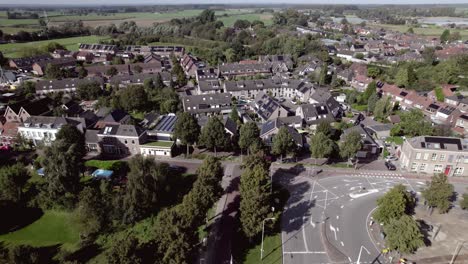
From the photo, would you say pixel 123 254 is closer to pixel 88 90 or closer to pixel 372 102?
pixel 372 102

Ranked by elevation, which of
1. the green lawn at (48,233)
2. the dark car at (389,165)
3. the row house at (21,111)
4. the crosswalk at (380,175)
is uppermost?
the row house at (21,111)

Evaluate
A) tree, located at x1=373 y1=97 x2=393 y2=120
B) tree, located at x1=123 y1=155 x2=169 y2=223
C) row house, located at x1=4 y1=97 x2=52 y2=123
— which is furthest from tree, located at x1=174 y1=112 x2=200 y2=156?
tree, located at x1=373 y1=97 x2=393 y2=120

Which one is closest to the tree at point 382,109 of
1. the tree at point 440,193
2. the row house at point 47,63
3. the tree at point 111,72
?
the tree at point 440,193

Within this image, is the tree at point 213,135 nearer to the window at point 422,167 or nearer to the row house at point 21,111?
the window at point 422,167

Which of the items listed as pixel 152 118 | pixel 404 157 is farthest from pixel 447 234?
pixel 152 118

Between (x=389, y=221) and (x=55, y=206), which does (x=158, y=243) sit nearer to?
(x=55, y=206)

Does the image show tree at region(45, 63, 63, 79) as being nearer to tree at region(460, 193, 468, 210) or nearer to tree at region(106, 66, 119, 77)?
tree at region(106, 66, 119, 77)

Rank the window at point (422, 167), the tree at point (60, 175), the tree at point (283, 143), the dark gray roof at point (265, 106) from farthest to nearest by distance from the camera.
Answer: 1. the dark gray roof at point (265, 106)
2. the tree at point (283, 143)
3. the window at point (422, 167)
4. the tree at point (60, 175)
